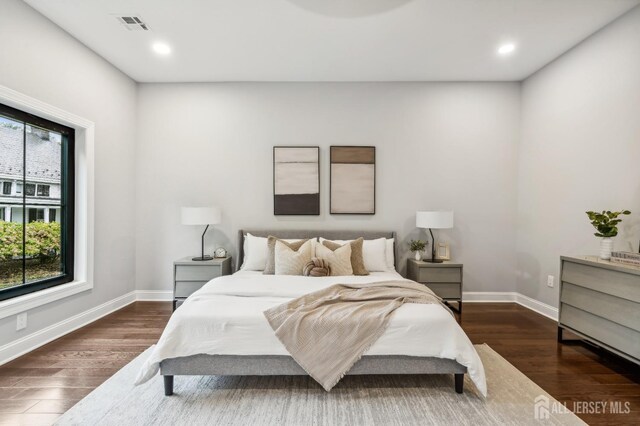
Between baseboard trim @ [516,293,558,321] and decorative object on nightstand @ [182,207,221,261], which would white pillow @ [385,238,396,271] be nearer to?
baseboard trim @ [516,293,558,321]

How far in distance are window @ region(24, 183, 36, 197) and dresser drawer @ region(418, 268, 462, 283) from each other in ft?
13.5

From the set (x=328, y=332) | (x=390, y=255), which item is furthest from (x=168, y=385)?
(x=390, y=255)

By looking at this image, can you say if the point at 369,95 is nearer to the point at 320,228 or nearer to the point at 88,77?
the point at 320,228

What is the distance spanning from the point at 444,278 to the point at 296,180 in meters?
2.27

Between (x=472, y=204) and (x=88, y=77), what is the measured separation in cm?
495

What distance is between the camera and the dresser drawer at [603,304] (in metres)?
2.37

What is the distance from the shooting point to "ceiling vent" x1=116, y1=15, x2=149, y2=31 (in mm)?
2973

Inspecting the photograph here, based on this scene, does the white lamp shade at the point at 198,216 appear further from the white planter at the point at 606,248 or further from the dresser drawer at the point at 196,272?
the white planter at the point at 606,248

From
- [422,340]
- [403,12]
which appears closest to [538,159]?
[403,12]

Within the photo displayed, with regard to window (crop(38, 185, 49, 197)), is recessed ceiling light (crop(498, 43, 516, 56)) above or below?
above

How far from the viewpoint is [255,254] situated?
388 centimetres

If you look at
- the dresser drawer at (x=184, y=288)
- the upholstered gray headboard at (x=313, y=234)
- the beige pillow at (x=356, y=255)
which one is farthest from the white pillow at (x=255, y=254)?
the beige pillow at (x=356, y=255)

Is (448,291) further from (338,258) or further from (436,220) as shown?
(338,258)

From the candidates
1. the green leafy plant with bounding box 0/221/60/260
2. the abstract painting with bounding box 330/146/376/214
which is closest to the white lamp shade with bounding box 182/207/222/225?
the green leafy plant with bounding box 0/221/60/260
